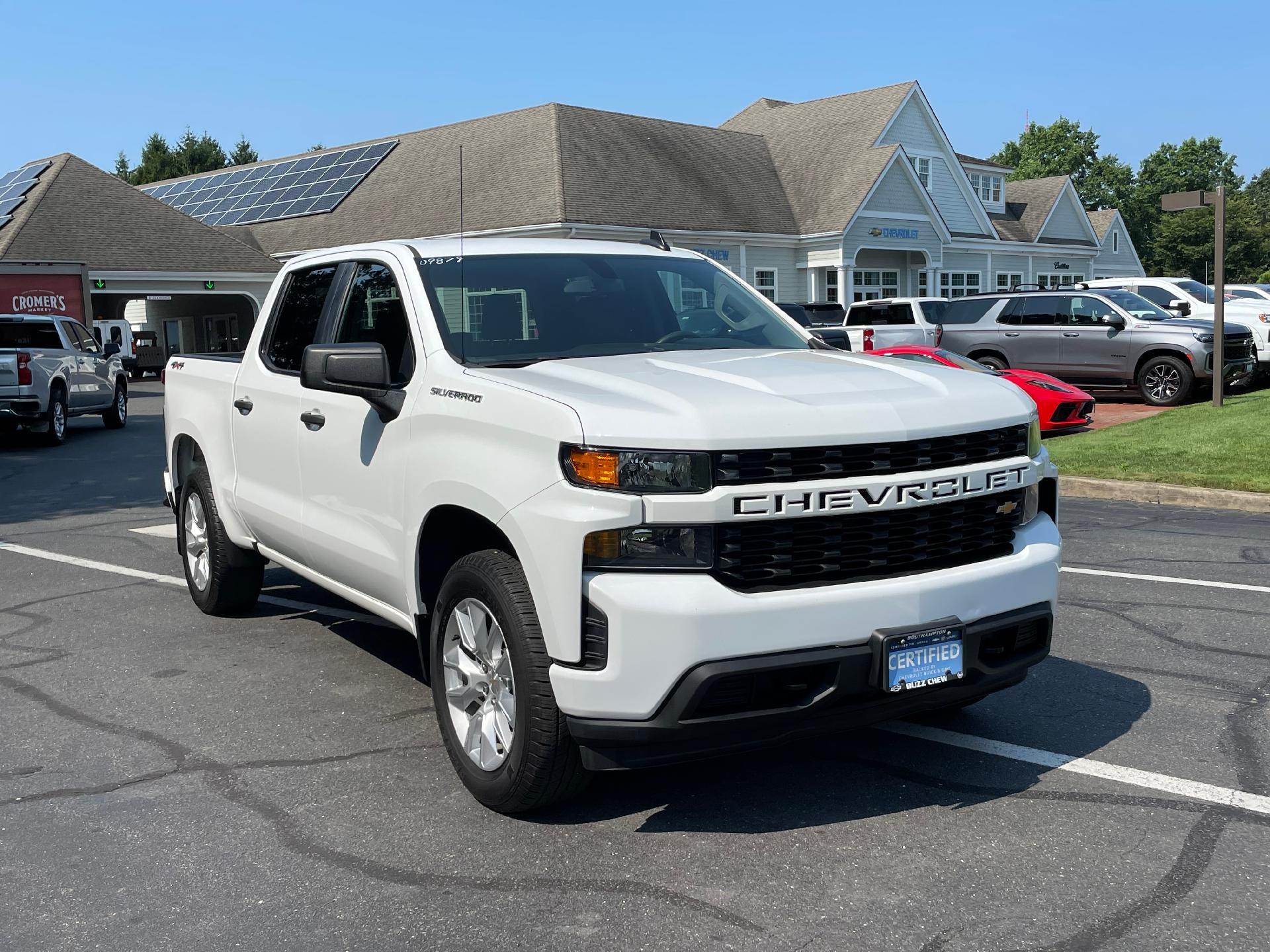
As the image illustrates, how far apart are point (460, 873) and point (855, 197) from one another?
37753 millimetres

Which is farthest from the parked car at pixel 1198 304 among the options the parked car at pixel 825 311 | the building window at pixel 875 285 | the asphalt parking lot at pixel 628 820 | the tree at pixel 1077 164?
the tree at pixel 1077 164

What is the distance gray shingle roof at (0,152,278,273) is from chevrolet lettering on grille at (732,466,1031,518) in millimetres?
35618

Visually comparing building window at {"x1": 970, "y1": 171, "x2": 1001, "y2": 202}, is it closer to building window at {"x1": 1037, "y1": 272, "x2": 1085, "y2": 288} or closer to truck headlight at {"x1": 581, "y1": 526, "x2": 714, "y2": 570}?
building window at {"x1": 1037, "y1": 272, "x2": 1085, "y2": 288}

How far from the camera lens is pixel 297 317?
19.9 feet

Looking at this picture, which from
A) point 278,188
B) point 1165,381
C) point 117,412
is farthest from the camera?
point 278,188

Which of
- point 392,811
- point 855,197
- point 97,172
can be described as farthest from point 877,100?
point 392,811

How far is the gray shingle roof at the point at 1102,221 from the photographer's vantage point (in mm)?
60344

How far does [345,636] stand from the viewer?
22.3 feet

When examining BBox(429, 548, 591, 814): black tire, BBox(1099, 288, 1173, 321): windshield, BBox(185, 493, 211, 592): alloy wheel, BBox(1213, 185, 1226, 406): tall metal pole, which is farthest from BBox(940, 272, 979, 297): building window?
BBox(429, 548, 591, 814): black tire

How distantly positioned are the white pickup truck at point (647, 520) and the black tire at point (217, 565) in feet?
5.54

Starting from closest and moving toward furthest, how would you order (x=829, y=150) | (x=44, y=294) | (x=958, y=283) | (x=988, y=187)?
(x=44, y=294) < (x=829, y=150) < (x=958, y=283) < (x=988, y=187)

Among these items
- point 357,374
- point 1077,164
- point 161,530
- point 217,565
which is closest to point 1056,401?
point 161,530

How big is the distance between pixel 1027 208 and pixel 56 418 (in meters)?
45.1

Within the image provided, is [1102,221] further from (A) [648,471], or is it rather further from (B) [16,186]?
(A) [648,471]
